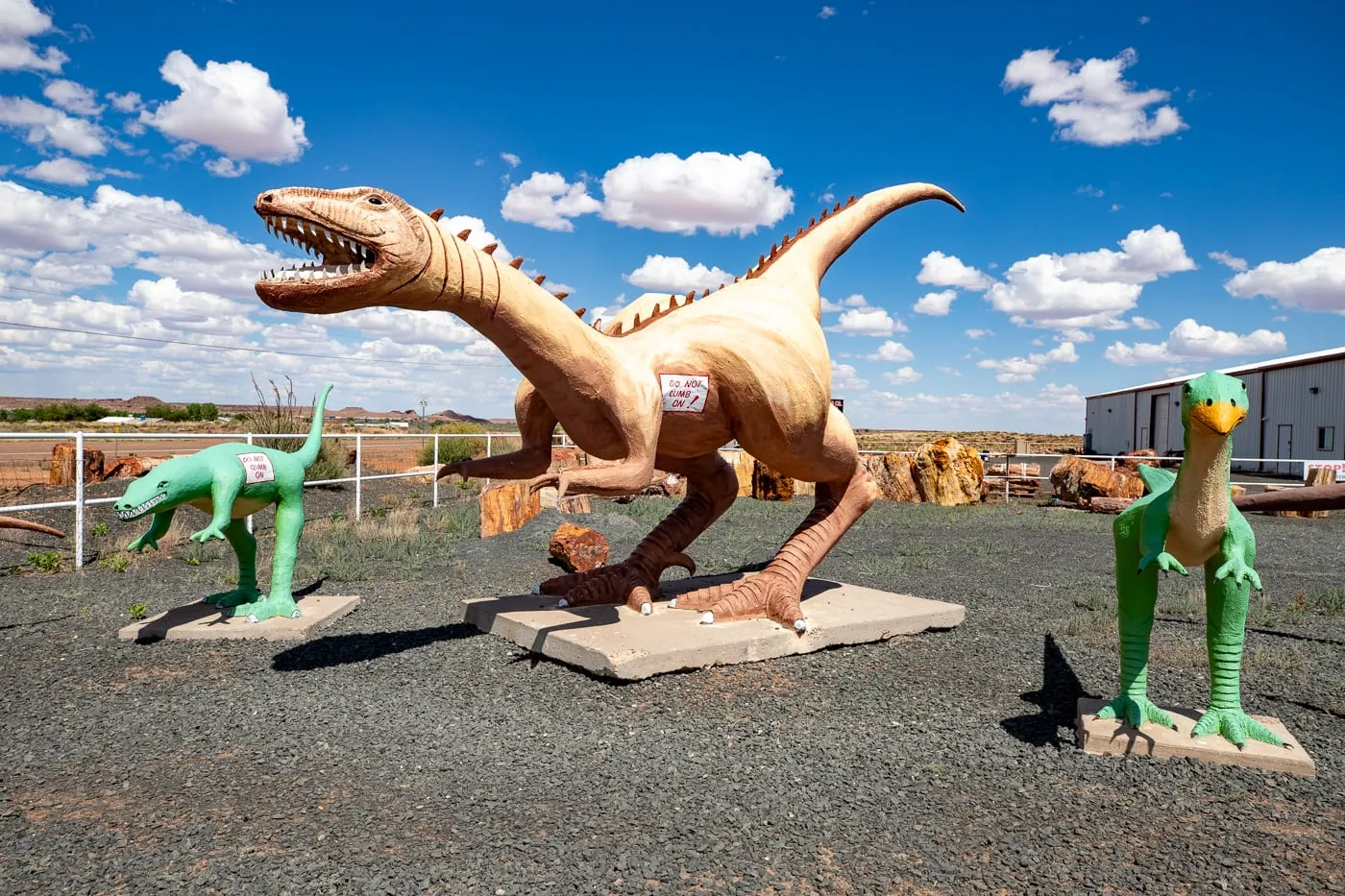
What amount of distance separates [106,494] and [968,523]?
11339mm

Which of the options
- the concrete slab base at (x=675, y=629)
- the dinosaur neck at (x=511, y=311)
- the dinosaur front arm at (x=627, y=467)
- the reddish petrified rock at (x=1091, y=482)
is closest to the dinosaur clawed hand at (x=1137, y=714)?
the concrete slab base at (x=675, y=629)

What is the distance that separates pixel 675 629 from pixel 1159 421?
31.5m

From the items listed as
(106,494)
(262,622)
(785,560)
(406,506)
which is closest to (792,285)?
(785,560)

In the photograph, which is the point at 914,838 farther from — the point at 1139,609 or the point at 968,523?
the point at 968,523

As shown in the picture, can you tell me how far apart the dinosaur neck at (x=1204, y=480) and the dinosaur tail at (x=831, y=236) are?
2657mm

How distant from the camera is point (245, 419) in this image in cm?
4931

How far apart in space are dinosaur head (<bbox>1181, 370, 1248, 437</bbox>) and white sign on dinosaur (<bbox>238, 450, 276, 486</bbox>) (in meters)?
4.91

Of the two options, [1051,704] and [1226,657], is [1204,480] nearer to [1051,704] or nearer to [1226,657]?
[1226,657]

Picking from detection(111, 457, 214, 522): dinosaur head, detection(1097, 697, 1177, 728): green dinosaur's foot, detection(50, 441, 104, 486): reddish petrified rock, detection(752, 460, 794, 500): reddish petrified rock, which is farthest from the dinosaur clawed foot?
detection(50, 441, 104, 486): reddish petrified rock

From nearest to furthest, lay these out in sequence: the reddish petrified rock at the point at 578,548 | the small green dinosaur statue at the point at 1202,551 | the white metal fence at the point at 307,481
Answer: the small green dinosaur statue at the point at 1202,551, the white metal fence at the point at 307,481, the reddish petrified rock at the point at 578,548

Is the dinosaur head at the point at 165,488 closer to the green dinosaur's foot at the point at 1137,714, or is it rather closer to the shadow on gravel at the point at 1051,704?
the shadow on gravel at the point at 1051,704

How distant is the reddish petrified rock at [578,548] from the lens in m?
7.25

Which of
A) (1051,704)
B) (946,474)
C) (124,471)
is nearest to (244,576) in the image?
(1051,704)

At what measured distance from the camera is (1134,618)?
11.2ft
